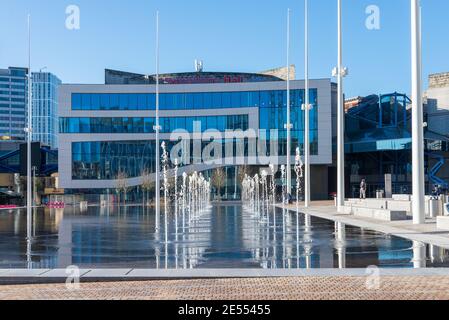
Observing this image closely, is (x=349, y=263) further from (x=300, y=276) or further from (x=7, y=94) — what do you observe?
(x=7, y=94)

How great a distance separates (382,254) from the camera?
49.4 feet

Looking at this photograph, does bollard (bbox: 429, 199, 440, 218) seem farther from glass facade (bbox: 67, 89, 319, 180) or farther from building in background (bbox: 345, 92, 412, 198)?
building in background (bbox: 345, 92, 412, 198)

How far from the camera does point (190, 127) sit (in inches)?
2977

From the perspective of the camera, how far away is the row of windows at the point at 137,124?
247ft

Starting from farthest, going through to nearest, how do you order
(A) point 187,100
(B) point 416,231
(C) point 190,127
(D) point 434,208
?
(A) point 187,100 → (C) point 190,127 → (D) point 434,208 → (B) point 416,231

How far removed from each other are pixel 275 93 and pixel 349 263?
2407 inches

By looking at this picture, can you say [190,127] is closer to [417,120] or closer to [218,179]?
[218,179]

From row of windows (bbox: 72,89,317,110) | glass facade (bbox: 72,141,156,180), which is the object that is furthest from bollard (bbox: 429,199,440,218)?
glass facade (bbox: 72,141,156,180)

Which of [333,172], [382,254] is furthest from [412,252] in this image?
[333,172]

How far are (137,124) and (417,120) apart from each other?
182 ft

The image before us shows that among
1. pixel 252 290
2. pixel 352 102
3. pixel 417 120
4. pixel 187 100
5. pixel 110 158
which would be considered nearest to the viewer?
pixel 252 290

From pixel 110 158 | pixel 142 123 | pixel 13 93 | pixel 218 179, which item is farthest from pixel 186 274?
pixel 110 158

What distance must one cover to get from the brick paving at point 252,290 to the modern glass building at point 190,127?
206 feet
